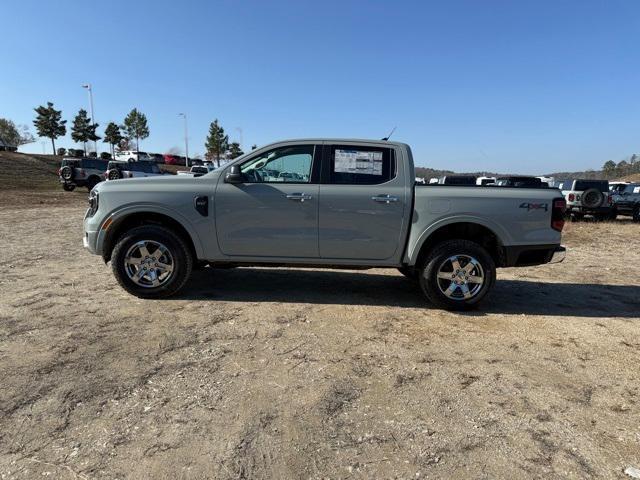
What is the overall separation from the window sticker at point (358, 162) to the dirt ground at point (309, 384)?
1538 millimetres

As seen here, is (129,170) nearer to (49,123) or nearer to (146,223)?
(146,223)

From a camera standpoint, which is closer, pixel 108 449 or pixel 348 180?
pixel 108 449

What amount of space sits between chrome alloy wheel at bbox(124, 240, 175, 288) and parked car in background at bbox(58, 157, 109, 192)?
872 inches

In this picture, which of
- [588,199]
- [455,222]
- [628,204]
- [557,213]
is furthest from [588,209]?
[455,222]

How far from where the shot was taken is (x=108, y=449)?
2.45m

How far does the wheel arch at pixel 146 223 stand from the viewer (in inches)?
198

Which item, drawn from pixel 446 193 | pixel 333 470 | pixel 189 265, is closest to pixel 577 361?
pixel 446 193

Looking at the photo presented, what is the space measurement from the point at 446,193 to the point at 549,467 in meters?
3.09

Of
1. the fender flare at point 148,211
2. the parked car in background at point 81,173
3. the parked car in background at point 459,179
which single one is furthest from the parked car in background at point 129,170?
the fender flare at point 148,211

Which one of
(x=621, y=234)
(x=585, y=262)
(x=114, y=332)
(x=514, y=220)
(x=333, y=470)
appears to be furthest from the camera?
(x=621, y=234)

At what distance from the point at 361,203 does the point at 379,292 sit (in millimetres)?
1430

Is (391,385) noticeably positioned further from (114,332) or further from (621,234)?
(621,234)

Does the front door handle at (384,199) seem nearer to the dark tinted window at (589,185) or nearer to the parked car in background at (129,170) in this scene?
the dark tinted window at (589,185)

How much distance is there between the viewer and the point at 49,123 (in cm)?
5672
